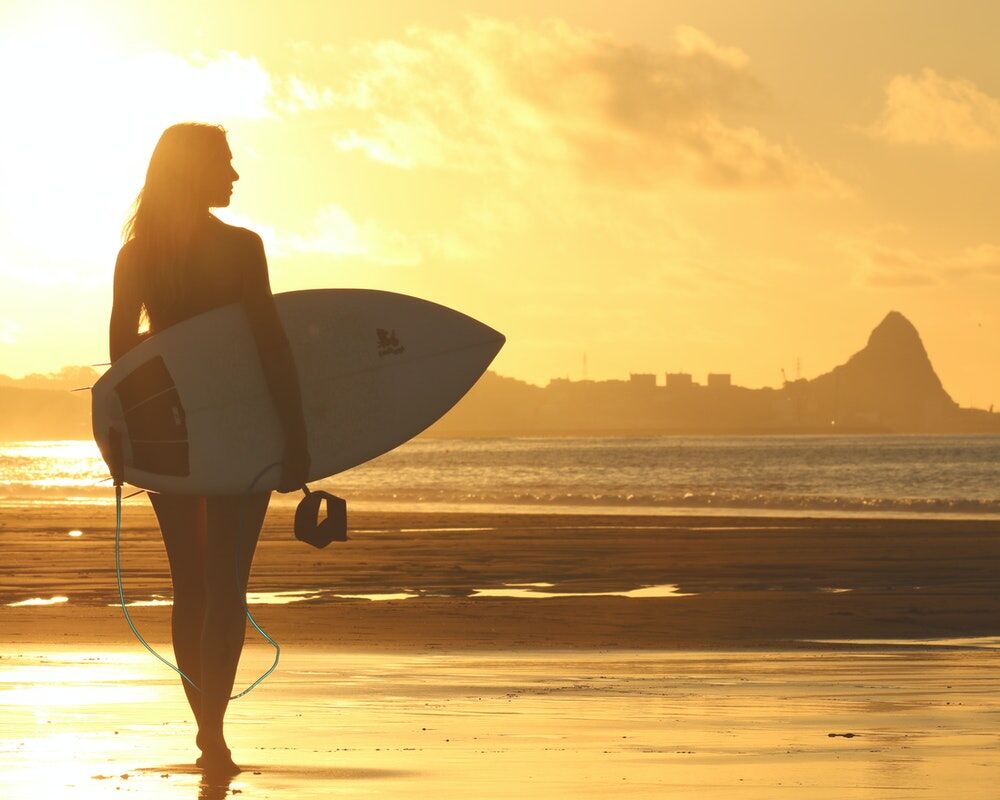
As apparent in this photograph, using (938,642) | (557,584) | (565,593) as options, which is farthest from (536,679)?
(557,584)

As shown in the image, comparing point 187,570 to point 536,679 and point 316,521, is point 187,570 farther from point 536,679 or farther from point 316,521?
point 536,679

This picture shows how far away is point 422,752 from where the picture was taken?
4934 millimetres

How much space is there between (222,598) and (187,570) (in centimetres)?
17

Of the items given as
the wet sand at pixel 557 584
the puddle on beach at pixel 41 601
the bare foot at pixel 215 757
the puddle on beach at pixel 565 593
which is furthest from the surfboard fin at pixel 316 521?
the puddle on beach at pixel 565 593

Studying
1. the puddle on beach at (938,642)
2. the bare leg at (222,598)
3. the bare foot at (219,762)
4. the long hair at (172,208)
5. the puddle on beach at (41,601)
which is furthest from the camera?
the puddle on beach at (41,601)

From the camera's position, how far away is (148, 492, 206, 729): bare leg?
4707 mm

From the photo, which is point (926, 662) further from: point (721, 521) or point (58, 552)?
point (721, 521)

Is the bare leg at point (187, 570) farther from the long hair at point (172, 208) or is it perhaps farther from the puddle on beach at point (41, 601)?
the puddle on beach at point (41, 601)

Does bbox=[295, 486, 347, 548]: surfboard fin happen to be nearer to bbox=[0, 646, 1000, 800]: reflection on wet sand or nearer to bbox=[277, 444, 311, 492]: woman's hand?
bbox=[277, 444, 311, 492]: woman's hand

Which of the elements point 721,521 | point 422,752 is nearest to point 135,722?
point 422,752

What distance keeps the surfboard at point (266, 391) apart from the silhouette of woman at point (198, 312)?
0.07 meters

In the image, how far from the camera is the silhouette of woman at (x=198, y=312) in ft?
15.3

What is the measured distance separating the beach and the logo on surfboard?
1.39 metres

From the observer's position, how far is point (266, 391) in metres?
4.94
